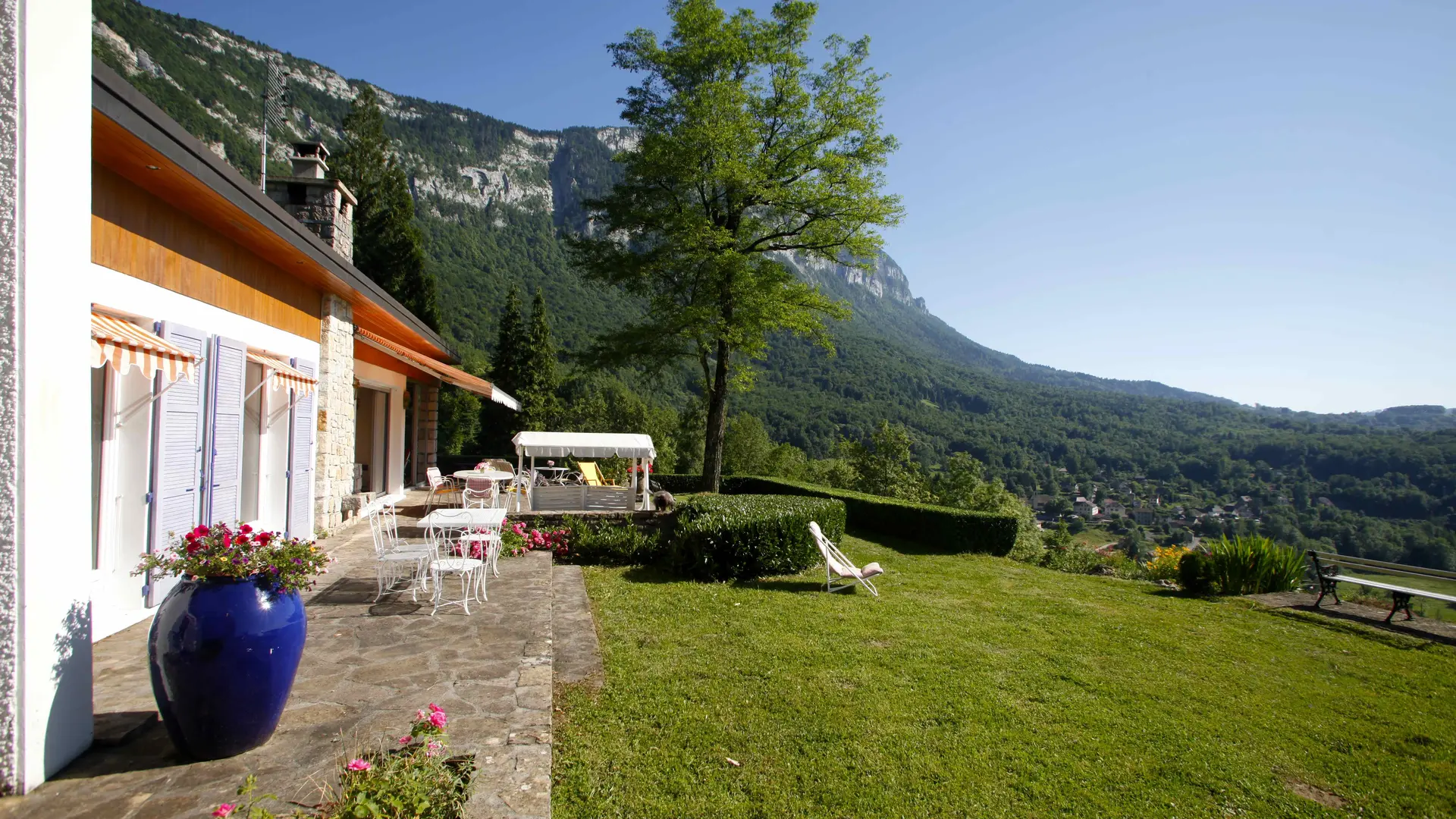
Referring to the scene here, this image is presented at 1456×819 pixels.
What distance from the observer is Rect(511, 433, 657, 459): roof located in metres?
13.1

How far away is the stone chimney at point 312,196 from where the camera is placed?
10664 mm

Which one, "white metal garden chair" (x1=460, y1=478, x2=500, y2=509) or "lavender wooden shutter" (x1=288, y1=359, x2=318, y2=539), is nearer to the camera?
"lavender wooden shutter" (x1=288, y1=359, x2=318, y2=539)

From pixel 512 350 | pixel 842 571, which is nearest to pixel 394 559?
pixel 842 571

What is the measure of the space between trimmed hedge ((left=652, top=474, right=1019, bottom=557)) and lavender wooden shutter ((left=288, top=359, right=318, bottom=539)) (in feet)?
31.4

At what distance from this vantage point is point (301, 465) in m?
8.12

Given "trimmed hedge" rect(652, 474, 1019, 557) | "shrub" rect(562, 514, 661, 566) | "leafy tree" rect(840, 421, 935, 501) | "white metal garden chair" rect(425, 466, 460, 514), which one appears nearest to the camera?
"shrub" rect(562, 514, 661, 566)

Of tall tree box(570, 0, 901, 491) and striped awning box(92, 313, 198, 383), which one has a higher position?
tall tree box(570, 0, 901, 491)

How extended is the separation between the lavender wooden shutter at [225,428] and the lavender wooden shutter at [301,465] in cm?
122

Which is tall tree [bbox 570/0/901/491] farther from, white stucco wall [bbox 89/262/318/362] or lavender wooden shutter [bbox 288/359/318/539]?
white stucco wall [bbox 89/262/318/362]

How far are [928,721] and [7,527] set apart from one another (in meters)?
4.86

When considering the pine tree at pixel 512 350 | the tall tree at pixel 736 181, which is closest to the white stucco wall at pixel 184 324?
the tall tree at pixel 736 181

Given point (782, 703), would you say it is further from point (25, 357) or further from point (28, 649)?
point (25, 357)

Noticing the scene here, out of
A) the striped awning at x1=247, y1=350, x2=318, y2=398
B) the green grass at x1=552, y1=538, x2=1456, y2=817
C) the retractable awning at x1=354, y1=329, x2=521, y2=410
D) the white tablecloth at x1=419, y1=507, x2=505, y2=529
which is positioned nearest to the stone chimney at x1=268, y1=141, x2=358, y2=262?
the retractable awning at x1=354, y1=329, x2=521, y2=410

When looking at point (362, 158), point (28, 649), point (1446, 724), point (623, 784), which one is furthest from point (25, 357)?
point (362, 158)
